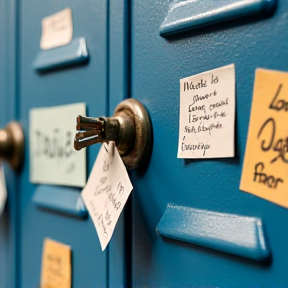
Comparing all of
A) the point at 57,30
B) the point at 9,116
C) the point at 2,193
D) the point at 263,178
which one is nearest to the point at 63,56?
the point at 57,30

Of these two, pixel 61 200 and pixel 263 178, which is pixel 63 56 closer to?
pixel 61 200

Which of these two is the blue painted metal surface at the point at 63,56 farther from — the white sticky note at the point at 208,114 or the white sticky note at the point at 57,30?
the white sticky note at the point at 208,114

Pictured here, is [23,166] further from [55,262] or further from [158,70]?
[158,70]

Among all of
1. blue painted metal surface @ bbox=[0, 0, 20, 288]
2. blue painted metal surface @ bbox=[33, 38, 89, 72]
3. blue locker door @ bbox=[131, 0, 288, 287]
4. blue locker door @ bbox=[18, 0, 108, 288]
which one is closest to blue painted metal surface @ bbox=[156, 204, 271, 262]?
blue locker door @ bbox=[131, 0, 288, 287]

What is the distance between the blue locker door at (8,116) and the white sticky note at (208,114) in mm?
532

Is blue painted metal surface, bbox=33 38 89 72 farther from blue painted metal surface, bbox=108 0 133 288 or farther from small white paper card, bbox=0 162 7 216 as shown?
small white paper card, bbox=0 162 7 216

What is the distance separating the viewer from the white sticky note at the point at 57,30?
2.65ft

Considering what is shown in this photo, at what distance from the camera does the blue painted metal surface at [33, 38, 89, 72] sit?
76 centimetres

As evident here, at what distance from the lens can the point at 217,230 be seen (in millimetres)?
522

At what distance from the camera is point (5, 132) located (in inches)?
38.5

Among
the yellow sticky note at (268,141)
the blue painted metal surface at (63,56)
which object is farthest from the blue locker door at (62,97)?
the yellow sticky note at (268,141)

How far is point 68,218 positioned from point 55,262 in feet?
0.31

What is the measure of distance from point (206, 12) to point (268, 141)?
179 millimetres

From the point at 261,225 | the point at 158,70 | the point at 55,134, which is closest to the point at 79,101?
the point at 55,134
